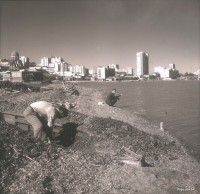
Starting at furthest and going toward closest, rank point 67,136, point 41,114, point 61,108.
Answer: point 67,136, point 61,108, point 41,114

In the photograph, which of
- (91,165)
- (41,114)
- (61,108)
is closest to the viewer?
(91,165)

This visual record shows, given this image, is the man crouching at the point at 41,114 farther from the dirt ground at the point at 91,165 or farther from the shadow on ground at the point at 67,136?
the shadow on ground at the point at 67,136

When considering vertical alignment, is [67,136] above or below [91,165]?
above

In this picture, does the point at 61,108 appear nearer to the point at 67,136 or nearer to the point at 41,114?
the point at 41,114

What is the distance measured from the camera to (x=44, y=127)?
11117 millimetres

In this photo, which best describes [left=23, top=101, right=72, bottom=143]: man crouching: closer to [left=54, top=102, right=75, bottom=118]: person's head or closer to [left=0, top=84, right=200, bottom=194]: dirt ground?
[left=54, top=102, right=75, bottom=118]: person's head

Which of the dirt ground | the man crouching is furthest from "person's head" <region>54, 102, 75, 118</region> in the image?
the dirt ground

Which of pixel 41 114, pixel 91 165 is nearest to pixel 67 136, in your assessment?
pixel 41 114

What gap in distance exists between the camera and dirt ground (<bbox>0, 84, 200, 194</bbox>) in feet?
26.8

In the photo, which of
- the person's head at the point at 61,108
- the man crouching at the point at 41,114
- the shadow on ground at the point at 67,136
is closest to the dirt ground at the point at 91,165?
the shadow on ground at the point at 67,136

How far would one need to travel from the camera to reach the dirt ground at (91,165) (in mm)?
8172

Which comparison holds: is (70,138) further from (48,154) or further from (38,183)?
(38,183)

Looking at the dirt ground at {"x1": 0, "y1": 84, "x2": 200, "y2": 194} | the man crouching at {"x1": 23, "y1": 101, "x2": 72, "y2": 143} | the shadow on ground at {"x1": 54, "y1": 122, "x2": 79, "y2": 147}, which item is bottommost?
the dirt ground at {"x1": 0, "y1": 84, "x2": 200, "y2": 194}

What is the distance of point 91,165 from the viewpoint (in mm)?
9711
